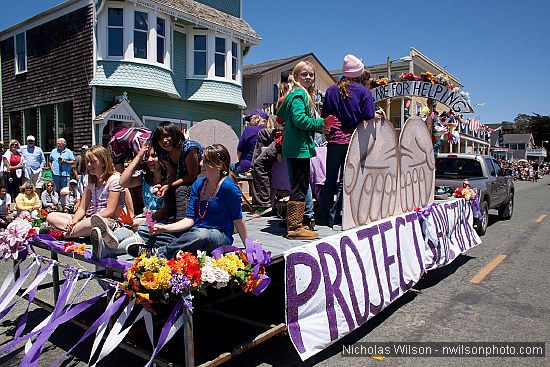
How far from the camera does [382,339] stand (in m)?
4.19

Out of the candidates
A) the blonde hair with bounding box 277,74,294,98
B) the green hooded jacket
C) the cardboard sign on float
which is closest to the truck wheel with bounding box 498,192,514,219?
the cardboard sign on float

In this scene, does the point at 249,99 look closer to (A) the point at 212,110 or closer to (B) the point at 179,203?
(A) the point at 212,110

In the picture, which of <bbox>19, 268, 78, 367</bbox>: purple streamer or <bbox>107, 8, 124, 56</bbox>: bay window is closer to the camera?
<bbox>19, 268, 78, 367</bbox>: purple streamer

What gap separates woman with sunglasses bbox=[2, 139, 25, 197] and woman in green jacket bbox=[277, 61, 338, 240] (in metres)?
9.91

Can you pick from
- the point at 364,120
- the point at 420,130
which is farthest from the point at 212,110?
the point at 364,120

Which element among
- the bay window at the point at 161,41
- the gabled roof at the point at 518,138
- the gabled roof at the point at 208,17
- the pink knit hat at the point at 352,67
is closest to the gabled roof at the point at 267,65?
the gabled roof at the point at 208,17

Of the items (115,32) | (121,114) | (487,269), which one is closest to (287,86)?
(487,269)

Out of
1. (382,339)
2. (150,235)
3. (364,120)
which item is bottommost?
(382,339)

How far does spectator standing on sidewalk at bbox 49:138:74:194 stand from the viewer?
482 inches

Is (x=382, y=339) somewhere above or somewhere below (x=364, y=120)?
below

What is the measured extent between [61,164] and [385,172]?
10188 mm

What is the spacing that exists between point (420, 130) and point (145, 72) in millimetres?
10729

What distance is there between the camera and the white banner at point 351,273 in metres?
3.45

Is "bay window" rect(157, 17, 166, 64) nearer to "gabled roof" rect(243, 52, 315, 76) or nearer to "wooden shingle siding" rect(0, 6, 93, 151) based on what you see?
"wooden shingle siding" rect(0, 6, 93, 151)
